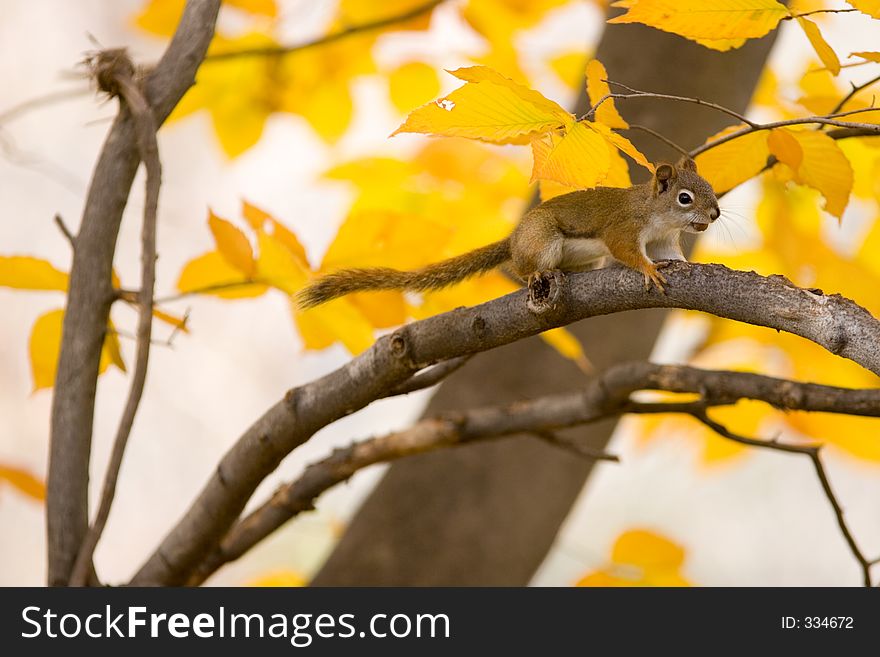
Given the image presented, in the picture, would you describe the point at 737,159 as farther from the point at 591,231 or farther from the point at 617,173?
the point at 591,231

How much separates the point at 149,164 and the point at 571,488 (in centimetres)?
136

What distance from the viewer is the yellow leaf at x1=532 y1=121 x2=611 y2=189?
0.84m

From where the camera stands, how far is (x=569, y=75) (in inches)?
97.0

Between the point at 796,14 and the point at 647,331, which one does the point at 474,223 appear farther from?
the point at 796,14

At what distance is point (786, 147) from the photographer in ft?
3.38

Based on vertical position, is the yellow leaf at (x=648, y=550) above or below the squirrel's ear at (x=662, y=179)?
below

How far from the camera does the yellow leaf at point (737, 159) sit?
1113 mm

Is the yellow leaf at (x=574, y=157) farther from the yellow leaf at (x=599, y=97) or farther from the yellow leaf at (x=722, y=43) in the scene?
the yellow leaf at (x=722, y=43)

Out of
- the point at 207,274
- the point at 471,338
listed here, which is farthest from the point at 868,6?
the point at 207,274

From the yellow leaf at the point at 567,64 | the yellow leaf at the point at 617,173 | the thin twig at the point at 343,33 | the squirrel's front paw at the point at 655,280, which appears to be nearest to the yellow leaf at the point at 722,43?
the yellow leaf at the point at 617,173

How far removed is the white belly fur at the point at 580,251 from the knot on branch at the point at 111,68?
682 millimetres
